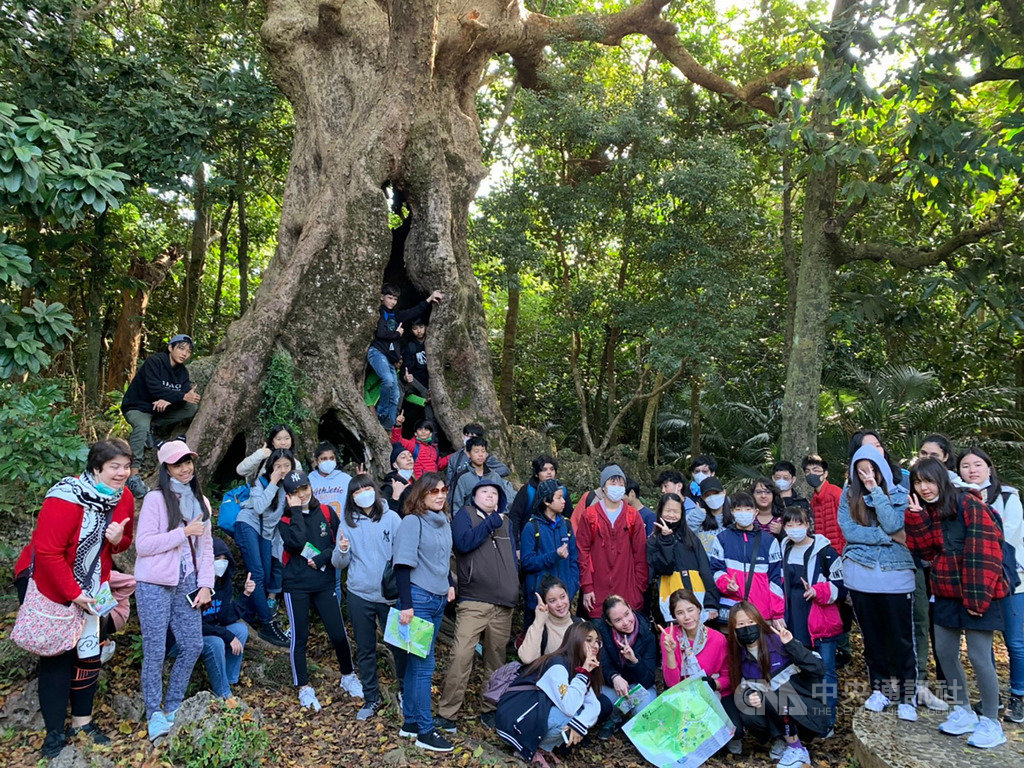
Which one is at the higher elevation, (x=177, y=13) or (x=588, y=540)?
(x=177, y=13)

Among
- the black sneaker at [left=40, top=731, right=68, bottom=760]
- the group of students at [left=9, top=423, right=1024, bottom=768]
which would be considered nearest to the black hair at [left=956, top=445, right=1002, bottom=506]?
the group of students at [left=9, top=423, right=1024, bottom=768]

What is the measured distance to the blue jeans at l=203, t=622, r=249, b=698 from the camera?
16.5 ft

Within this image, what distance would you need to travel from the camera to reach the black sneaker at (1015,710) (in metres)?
4.89

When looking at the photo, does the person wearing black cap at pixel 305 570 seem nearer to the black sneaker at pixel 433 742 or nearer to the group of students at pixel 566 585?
the group of students at pixel 566 585

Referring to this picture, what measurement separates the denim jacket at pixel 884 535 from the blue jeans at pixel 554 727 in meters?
2.36

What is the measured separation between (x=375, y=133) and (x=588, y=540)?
5.01 m

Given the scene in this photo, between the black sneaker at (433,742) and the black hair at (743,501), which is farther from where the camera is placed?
the black hair at (743,501)

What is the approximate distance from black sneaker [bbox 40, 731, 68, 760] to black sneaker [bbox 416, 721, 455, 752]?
2146mm

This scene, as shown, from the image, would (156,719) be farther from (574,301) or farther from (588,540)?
(574,301)

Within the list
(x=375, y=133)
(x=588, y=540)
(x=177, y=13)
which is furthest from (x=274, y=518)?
(x=177, y=13)

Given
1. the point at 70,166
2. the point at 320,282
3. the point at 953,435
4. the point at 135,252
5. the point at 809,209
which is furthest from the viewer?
the point at 135,252

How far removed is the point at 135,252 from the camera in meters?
11.2

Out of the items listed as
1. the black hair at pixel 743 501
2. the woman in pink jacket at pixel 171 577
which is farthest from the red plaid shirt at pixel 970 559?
the woman in pink jacket at pixel 171 577

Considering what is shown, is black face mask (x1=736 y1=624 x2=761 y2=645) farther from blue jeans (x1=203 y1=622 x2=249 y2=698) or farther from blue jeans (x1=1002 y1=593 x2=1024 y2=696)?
blue jeans (x1=203 y1=622 x2=249 y2=698)
